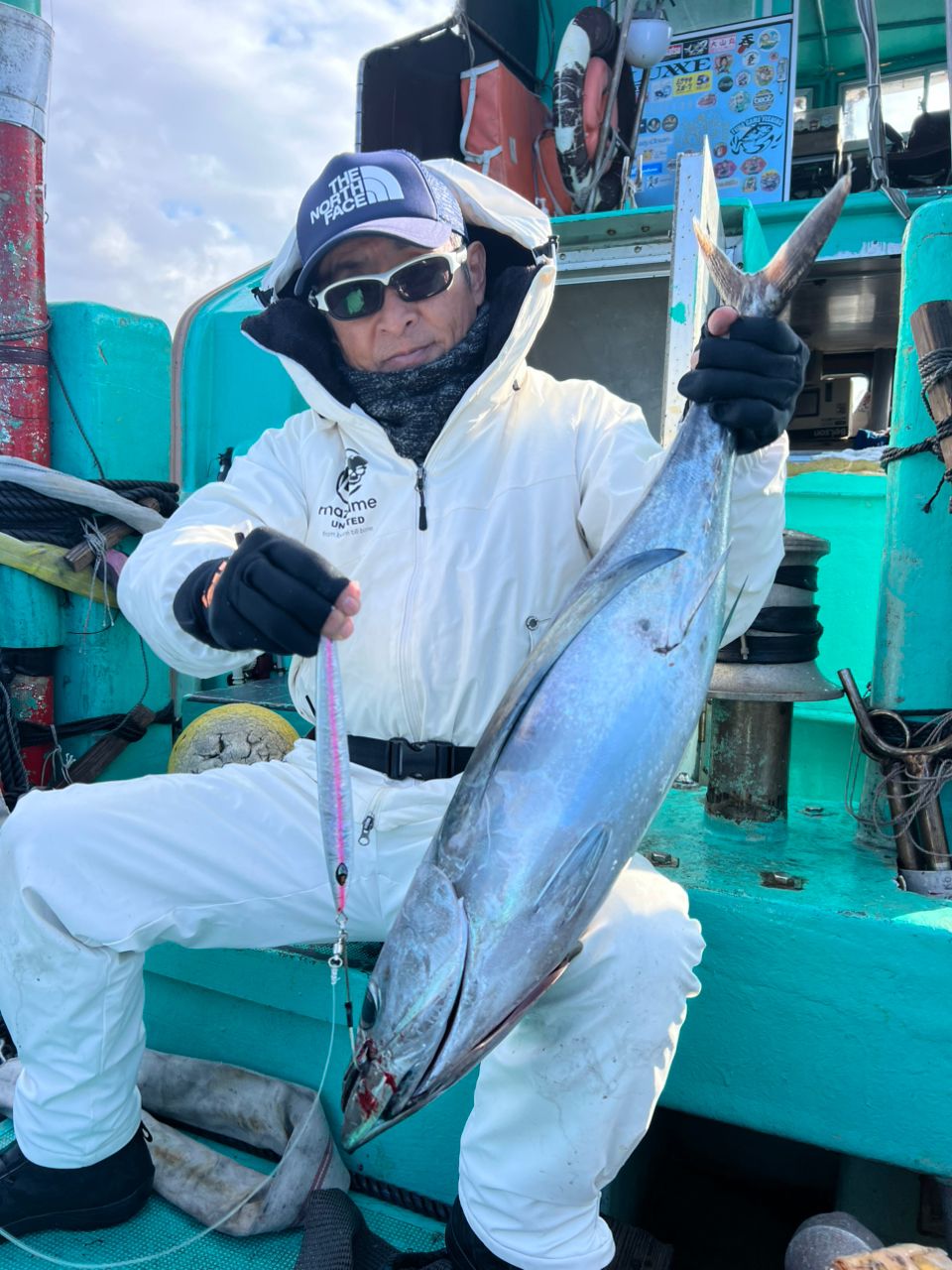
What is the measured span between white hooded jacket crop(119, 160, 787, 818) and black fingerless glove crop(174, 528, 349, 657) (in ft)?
1.00

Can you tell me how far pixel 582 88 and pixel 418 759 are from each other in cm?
365

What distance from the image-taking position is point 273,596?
4.38 ft

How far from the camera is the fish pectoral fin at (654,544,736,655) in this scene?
49.9 inches

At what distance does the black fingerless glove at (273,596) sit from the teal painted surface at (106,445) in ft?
6.65

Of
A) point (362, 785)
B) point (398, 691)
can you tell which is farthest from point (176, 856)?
point (398, 691)

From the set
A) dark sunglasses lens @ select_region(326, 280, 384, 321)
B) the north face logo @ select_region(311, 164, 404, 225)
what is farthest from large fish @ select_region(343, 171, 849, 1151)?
the north face logo @ select_region(311, 164, 404, 225)

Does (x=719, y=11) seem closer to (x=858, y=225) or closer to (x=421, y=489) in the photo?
(x=858, y=225)

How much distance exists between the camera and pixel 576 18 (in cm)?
414

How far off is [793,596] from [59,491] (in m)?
2.43

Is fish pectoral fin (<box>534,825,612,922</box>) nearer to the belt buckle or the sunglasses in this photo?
the belt buckle

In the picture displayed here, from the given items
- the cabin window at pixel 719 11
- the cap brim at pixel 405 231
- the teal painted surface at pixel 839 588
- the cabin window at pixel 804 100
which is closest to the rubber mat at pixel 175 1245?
the cap brim at pixel 405 231

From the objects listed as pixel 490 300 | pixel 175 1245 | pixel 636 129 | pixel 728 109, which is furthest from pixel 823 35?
pixel 175 1245

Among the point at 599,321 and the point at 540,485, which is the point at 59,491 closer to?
the point at 540,485

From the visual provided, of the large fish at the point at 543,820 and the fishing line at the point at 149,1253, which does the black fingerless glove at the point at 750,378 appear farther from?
the fishing line at the point at 149,1253
